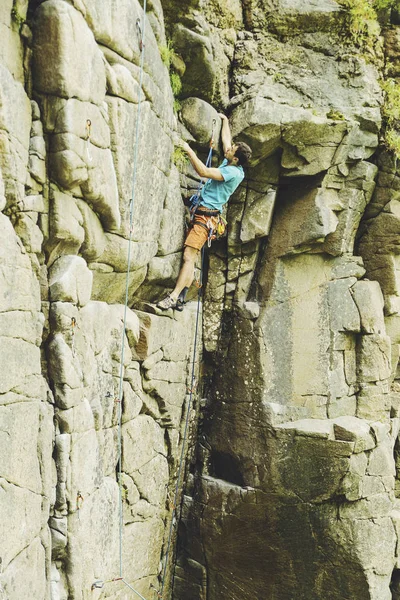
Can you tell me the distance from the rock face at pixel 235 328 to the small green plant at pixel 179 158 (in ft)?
0.85

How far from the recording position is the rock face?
7.07 m

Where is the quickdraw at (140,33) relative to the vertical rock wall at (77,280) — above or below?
above

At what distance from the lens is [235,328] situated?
10383mm

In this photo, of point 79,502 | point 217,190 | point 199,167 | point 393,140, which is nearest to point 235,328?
point 217,190

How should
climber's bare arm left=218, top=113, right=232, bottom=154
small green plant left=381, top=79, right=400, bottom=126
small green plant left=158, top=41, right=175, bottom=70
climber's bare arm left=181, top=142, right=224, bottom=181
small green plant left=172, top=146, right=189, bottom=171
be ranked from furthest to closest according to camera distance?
small green plant left=381, top=79, right=400, bottom=126, climber's bare arm left=218, top=113, right=232, bottom=154, small green plant left=172, top=146, right=189, bottom=171, climber's bare arm left=181, top=142, right=224, bottom=181, small green plant left=158, top=41, right=175, bottom=70

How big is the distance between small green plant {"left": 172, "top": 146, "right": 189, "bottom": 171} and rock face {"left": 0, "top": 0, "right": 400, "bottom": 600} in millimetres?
259

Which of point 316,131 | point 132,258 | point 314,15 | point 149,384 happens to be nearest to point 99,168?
point 132,258

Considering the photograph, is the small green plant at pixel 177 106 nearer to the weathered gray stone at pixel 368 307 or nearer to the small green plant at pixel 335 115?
the small green plant at pixel 335 115

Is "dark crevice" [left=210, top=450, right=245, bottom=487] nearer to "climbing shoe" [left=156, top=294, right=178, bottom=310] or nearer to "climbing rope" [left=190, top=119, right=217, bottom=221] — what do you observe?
"climbing shoe" [left=156, top=294, right=178, bottom=310]

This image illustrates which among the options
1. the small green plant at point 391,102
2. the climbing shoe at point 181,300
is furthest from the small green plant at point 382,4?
the climbing shoe at point 181,300

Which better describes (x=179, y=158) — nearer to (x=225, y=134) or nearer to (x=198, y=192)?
(x=198, y=192)

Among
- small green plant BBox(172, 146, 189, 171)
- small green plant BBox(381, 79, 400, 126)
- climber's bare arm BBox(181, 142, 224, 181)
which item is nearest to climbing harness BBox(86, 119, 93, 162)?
climber's bare arm BBox(181, 142, 224, 181)

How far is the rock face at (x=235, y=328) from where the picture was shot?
7074 mm

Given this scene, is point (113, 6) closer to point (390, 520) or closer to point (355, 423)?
point (355, 423)
